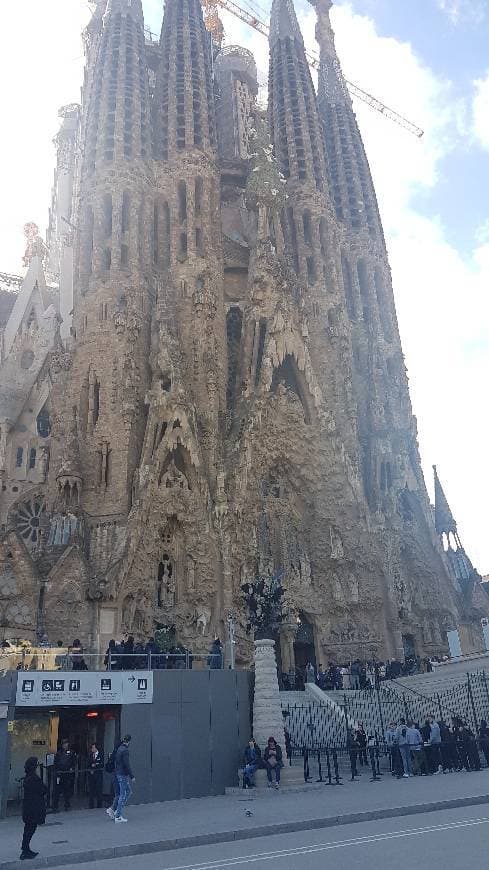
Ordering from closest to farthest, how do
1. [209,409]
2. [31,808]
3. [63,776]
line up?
[31,808]
[63,776]
[209,409]

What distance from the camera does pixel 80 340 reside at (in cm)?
3331

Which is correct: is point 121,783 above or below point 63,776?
below

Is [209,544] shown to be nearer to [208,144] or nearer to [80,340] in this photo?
[80,340]

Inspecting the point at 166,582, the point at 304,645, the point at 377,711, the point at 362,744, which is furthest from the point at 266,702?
the point at 304,645

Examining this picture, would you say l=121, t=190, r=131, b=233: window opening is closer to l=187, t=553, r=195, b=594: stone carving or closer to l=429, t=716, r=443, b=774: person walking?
l=187, t=553, r=195, b=594: stone carving

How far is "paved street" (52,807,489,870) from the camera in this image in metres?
6.98

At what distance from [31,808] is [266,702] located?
324 inches

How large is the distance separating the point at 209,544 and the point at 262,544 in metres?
3.19

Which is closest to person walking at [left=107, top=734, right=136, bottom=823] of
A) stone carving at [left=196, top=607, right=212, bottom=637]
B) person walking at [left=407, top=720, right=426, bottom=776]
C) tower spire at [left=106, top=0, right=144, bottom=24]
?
person walking at [left=407, top=720, right=426, bottom=776]

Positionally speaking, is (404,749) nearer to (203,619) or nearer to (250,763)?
(250,763)

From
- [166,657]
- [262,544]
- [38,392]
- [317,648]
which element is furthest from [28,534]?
[166,657]

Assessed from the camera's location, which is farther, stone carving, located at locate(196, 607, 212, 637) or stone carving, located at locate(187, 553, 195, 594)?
stone carving, located at locate(187, 553, 195, 594)

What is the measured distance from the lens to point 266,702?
1639 centimetres

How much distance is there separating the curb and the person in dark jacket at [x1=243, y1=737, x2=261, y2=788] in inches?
→ 199
